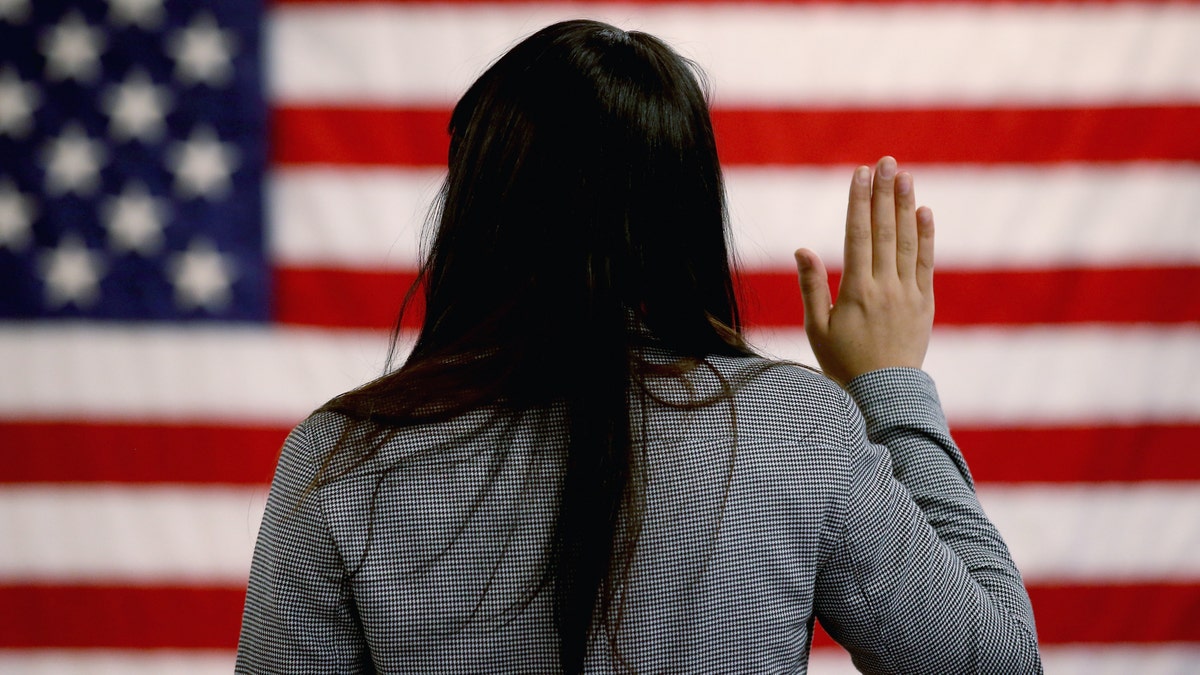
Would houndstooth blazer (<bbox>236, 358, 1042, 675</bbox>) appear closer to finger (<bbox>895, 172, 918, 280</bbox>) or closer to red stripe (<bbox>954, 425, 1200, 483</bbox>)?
finger (<bbox>895, 172, 918, 280</bbox>)

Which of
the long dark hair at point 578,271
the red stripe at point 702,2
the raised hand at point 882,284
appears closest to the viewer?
the long dark hair at point 578,271

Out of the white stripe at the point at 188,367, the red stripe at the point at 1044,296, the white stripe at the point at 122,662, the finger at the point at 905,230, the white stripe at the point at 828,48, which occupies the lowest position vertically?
the white stripe at the point at 122,662

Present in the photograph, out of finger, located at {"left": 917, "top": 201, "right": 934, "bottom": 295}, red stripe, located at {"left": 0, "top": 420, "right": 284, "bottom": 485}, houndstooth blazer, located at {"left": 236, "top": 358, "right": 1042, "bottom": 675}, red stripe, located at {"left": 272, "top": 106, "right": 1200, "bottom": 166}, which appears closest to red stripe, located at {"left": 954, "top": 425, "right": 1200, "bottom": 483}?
red stripe, located at {"left": 272, "top": 106, "right": 1200, "bottom": 166}

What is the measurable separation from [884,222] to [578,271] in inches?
10.3

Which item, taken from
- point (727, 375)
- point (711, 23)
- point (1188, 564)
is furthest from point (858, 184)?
point (1188, 564)

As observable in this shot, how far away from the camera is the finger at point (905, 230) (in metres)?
0.65

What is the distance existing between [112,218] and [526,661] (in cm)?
130

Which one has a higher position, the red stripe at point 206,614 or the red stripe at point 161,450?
the red stripe at point 161,450

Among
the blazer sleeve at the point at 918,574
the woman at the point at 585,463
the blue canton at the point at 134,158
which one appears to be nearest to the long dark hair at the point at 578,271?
the woman at the point at 585,463

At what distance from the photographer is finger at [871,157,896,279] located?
653 millimetres

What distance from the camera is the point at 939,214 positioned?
4.93 feet

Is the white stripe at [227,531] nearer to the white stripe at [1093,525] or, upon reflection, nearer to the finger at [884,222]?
the white stripe at [1093,525]

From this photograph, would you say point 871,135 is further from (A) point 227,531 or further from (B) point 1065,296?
(A) point 227,531

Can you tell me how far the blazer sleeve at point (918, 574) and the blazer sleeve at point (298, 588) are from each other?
29 cm
